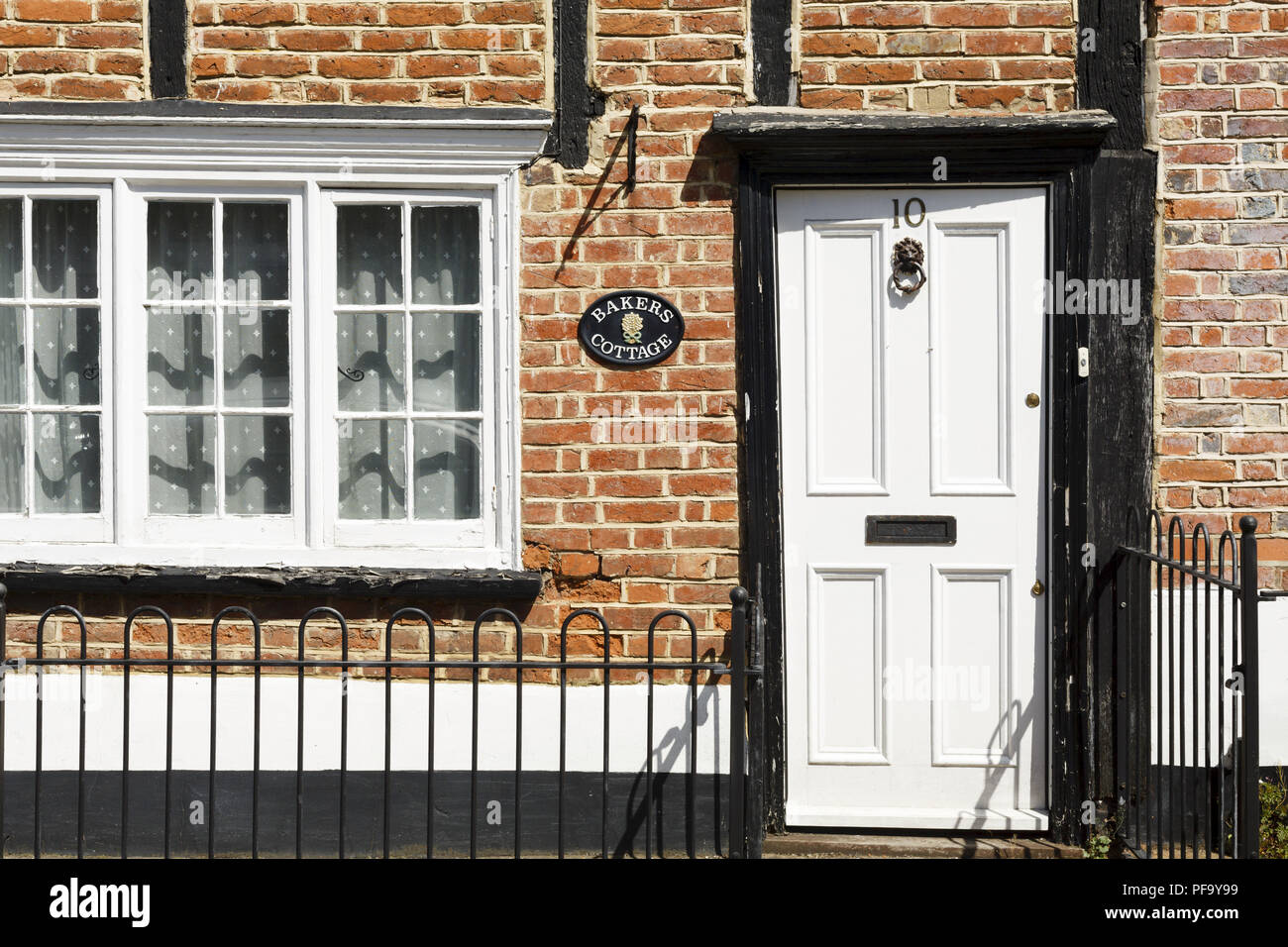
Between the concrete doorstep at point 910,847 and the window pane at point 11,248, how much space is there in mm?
3739

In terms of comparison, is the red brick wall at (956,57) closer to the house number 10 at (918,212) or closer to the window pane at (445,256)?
the house number 10 at (918,212)

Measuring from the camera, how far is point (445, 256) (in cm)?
479

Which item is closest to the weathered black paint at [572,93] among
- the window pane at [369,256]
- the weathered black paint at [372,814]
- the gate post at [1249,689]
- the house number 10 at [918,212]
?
the window pane at [369,256]

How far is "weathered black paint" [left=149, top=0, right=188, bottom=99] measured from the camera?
184 inches

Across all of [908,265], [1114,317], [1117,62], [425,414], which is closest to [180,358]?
[425,414]

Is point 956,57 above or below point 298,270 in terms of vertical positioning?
above

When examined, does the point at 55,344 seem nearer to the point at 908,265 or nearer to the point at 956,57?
the point at 908,265

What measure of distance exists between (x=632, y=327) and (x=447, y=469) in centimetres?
94

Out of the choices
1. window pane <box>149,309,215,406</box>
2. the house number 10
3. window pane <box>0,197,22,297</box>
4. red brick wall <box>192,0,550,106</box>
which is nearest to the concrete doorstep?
the house number 10

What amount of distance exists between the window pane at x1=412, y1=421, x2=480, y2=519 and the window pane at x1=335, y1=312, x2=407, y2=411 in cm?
18

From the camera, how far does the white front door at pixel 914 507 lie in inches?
183

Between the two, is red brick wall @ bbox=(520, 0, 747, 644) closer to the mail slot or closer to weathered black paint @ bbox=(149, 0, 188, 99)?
the mail slot
